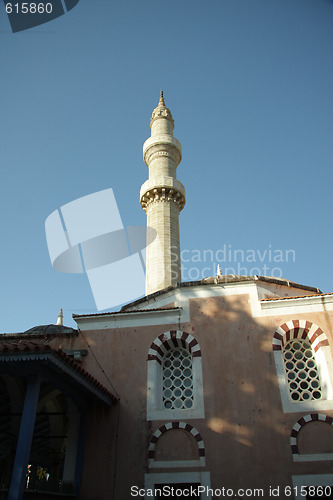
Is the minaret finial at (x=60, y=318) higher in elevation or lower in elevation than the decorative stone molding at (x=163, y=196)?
lower

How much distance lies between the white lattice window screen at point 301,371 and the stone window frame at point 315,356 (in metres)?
0.12

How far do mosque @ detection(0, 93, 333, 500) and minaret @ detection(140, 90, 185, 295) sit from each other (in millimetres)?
6853

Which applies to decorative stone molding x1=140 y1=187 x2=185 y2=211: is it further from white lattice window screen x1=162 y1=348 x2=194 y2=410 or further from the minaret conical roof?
white lattice window screen x1=162 y1=348 x2=194 y2=410

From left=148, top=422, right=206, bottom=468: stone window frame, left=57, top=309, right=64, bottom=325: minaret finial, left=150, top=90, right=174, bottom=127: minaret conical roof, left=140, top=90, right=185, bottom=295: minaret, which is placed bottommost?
left=148, top=422, right=206, bottom=468: stone window frame

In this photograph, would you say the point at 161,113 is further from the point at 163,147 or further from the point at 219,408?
the point at 219,408

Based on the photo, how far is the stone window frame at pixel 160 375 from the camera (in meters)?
9.25

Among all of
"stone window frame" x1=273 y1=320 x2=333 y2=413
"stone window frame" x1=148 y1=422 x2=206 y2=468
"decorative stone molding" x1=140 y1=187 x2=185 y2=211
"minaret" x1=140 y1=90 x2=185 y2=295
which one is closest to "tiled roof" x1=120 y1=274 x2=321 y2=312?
"stone window frame" x1=273 y1=320 x2=333 y2=413

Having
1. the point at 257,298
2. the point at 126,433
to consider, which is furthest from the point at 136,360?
the point at 257,298

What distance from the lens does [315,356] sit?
9.55 m

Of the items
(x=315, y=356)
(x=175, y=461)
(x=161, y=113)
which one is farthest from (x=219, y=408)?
(x=161, y=113)

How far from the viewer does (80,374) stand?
26.0 feet

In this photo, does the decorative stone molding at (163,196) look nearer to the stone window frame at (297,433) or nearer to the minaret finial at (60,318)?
the minaret finial at (60,318)

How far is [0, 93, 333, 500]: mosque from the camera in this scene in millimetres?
8297

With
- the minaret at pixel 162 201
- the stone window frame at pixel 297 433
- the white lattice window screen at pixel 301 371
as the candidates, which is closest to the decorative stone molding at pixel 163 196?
the minaret at pixel 162 201
